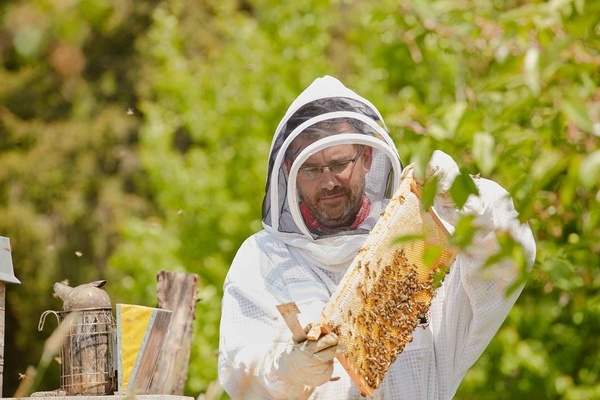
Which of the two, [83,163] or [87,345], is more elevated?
[87,345]

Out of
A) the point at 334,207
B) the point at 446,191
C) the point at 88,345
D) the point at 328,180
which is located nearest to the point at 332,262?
the point at 334,207

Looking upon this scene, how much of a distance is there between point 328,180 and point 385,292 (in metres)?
0.57

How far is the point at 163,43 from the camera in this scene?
16.4 meters

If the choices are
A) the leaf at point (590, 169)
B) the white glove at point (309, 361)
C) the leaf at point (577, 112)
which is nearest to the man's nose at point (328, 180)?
the white glove at point (309, 361)

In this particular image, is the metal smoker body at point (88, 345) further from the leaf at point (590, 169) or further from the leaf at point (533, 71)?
the leaf at point (590, 169)

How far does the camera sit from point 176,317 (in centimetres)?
747

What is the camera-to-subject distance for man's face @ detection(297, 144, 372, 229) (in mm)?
4453

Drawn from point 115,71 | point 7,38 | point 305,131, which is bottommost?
point 115,71

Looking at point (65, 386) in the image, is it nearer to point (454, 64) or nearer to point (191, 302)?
point (191, 302)

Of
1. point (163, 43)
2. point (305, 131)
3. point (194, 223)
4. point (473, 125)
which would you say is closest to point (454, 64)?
point (194, 223)

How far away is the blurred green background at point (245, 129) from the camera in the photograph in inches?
110

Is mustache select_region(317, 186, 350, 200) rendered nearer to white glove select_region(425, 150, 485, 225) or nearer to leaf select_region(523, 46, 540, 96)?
white glove select_region(425, 150, 485, 225)

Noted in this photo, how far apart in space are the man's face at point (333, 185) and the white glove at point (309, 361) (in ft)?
2.52

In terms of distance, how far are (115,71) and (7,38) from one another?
70.6 feet
